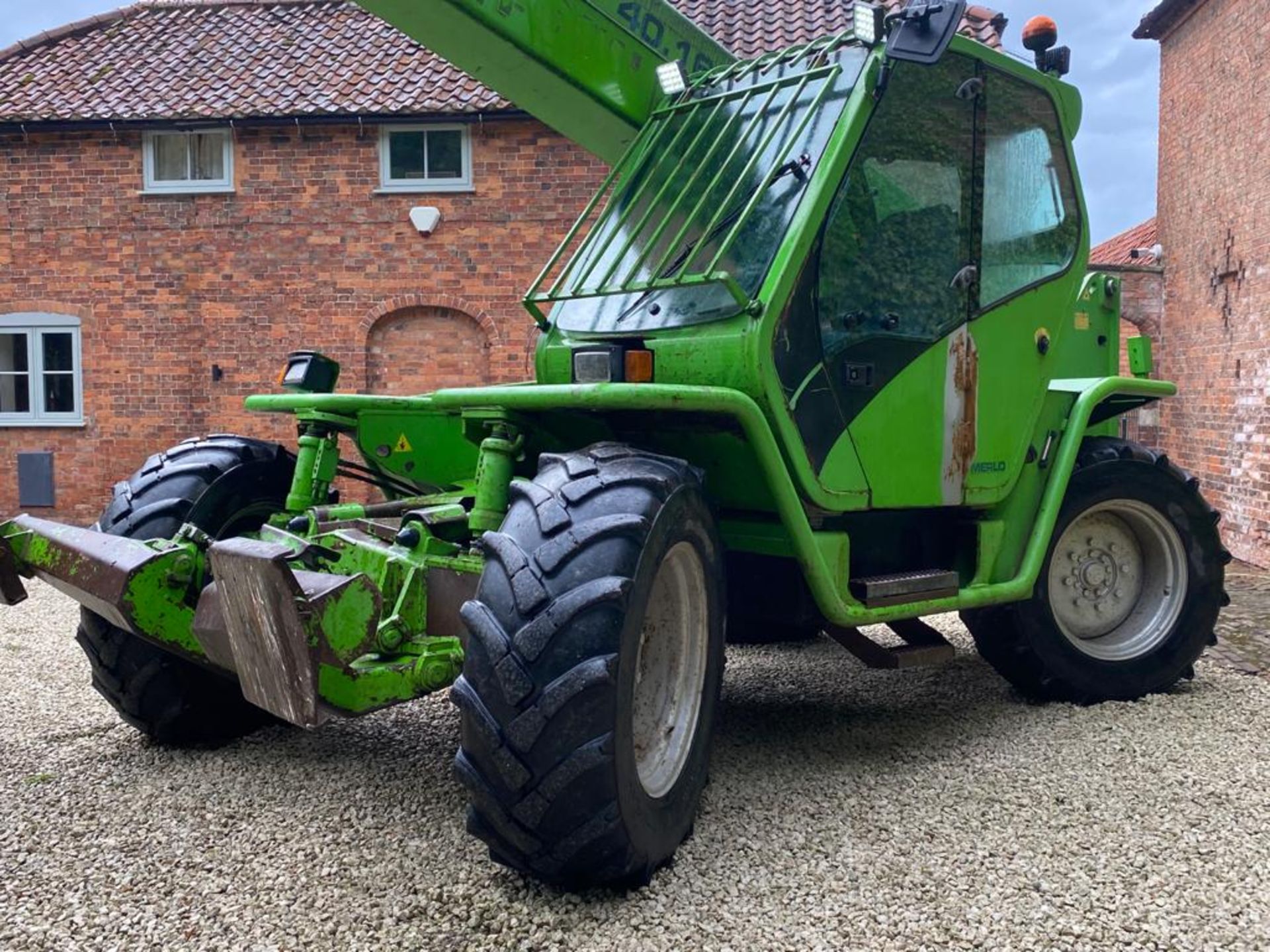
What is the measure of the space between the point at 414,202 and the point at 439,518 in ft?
32.1

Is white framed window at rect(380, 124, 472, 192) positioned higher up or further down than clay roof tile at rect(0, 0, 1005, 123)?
further down

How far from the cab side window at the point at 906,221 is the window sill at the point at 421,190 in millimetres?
9245

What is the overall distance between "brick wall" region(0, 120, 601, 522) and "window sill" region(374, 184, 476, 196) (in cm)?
7

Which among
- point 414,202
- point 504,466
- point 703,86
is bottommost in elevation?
point 504,466

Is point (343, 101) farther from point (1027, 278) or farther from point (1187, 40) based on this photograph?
point (1027, 278)

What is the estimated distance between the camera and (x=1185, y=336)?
40.2ft

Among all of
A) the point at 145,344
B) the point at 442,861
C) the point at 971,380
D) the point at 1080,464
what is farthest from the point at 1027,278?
the point at 145,344

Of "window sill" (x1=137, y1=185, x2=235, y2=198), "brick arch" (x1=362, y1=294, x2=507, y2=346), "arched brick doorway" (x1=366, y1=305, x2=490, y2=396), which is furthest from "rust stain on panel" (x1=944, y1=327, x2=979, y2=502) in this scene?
"window sill" (x1=137, y1=185, x2=235, y2=198)

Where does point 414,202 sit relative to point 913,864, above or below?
above

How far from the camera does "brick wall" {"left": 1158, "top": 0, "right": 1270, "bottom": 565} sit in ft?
33.2

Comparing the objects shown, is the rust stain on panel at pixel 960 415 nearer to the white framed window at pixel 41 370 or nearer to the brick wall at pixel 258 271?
the brick wall at pixel 258 271

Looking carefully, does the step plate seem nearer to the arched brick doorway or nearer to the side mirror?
the side mirror

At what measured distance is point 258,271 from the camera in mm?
12789

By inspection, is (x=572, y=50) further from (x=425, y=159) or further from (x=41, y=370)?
(x=41, y=370)
